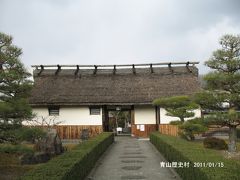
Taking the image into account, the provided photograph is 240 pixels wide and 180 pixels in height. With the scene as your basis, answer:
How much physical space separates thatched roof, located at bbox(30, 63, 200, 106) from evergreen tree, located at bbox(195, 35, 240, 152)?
1279 cm

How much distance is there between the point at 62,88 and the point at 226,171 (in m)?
24.4

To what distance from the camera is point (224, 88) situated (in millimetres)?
16391

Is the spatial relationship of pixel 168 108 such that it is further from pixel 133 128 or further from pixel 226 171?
pixel 226 171

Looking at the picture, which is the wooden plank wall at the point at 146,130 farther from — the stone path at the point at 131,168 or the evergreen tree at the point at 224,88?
Answer: the evergreen tree at the point at 224,88

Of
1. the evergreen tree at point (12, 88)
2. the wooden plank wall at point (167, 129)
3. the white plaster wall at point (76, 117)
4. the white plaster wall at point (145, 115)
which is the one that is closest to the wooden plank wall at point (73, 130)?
the white plaster wall at point (76, 117)

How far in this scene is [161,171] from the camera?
13.2 m

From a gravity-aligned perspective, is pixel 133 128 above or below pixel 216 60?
below

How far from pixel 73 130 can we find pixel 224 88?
1589cm

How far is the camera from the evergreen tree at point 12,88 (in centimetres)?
1237

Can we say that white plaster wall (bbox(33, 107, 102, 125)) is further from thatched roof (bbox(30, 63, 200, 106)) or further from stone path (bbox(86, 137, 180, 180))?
stone path (bbox(86, 137, 180, 180))

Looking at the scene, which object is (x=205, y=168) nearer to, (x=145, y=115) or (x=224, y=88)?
(x=224, y=88)

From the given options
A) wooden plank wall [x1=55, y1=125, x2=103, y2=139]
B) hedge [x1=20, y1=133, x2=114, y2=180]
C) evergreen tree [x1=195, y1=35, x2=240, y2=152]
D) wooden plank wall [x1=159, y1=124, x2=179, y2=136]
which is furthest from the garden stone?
wooden plank wall [x1=159, y1=124, x2=179, y2=136]

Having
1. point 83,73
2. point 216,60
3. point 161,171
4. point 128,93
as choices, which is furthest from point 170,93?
point 161,171

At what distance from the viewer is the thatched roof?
1156 inches
